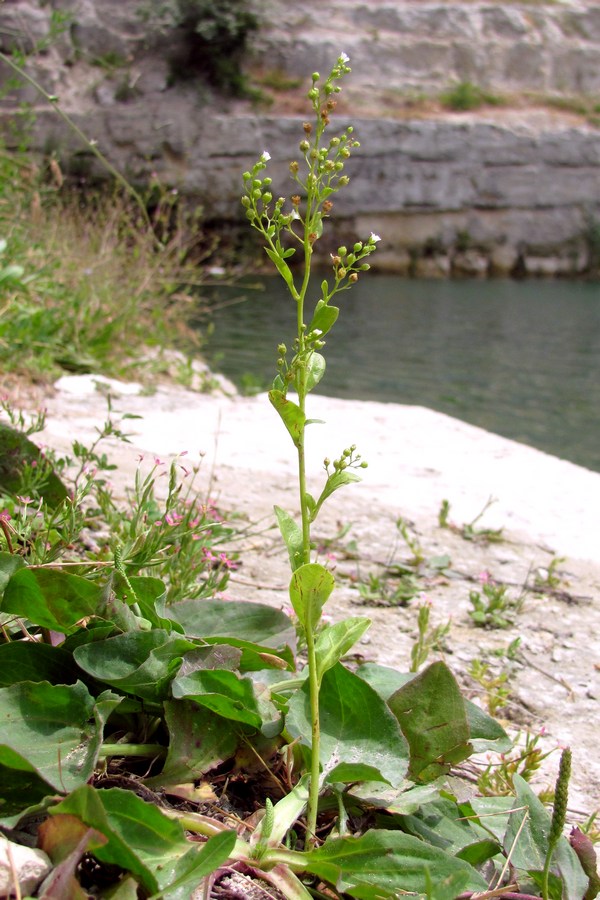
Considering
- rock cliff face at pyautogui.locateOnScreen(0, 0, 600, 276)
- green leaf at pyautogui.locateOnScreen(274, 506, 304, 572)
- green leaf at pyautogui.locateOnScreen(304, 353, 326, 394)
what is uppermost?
rock cliff face at pyautogui.locateOnScreen(0, 0, 600, 276)

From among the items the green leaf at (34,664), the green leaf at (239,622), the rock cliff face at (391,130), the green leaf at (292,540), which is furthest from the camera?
the rock cliff face at (391,130)

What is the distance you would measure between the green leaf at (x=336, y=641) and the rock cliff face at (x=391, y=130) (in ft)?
62.7

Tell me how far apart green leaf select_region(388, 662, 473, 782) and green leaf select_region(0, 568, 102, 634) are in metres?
0.49

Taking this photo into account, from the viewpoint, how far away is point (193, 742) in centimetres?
123

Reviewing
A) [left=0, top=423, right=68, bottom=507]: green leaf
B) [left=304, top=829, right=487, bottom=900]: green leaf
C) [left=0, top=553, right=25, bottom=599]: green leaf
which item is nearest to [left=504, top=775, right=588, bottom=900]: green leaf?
[left=304, top=829, right=487, bottom=900]: green leaf

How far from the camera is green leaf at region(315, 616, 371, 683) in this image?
116 cm

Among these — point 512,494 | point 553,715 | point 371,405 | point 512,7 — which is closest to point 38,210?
point 371,405

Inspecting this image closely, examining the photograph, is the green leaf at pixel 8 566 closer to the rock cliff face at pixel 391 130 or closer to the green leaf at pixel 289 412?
the green leaf at pixel 289 412

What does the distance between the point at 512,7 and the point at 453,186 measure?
806 centimetres

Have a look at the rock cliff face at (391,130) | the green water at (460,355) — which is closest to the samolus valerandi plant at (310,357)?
the green water at (460,355)

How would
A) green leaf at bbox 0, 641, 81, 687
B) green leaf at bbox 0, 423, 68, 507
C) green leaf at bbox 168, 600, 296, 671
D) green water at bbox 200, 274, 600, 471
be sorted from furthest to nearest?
green water at bbox 200, 274, 600, 471
green leaf at bbox 0, 423, 68, 507
green leaf at bbox 168, 600, 296, 671
green leaf at bbox 0, 641, 81, 687

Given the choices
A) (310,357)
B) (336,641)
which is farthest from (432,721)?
(310,357)

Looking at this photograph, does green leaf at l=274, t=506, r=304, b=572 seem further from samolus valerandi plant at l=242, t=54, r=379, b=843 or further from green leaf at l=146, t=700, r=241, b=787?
green leaf at l=146, t=700, r=241, b=787

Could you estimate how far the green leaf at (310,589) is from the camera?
106 cm
